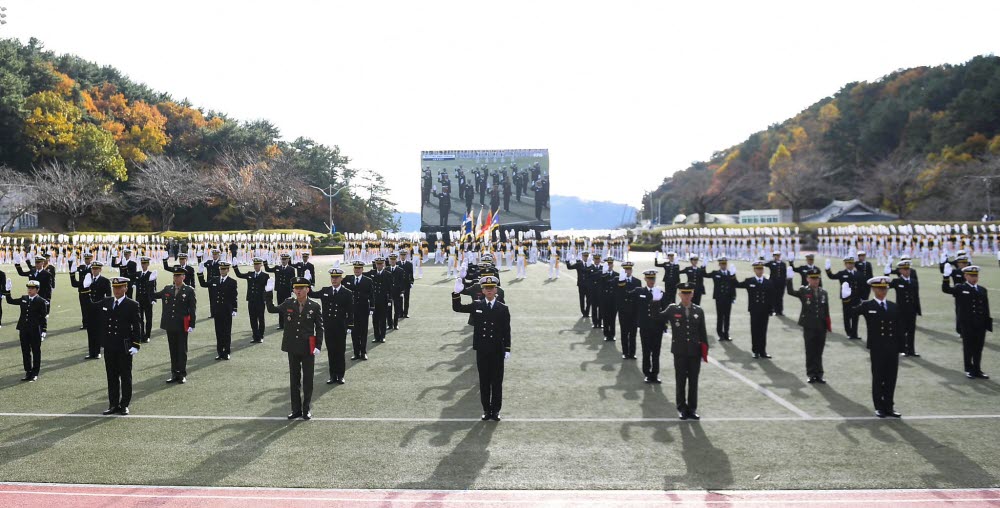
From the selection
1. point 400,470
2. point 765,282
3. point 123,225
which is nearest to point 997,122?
point 765,282

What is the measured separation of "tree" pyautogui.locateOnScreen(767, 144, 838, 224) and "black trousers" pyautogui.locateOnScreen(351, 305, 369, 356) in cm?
6037

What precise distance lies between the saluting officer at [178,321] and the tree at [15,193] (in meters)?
48.9

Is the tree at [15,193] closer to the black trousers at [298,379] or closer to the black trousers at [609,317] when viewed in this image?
the black trousers at [609,317]

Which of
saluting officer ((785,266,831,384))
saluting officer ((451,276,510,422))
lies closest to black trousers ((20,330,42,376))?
saluting officer ((451,276,510,422))

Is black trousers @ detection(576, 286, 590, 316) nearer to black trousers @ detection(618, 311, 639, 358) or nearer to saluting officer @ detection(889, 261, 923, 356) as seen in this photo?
black trousers @ detection(618, 311, 639, 358)

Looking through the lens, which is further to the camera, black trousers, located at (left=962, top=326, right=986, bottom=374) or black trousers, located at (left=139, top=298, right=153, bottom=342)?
black trousers, located at (left=139, top=298, right=153, bottom=342)

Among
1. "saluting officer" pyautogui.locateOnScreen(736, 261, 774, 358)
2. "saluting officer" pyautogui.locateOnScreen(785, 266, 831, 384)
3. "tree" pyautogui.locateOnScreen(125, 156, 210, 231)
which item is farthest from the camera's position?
"tree" pyautogui.locateOnScreen(125, 156, 210, 231)

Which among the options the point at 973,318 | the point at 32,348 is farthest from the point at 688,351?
the point at 32,348

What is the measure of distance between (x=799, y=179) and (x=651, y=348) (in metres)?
64.0

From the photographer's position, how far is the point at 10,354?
12.9 metres

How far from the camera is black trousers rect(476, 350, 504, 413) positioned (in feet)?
28.0

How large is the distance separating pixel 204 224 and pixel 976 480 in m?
68.2

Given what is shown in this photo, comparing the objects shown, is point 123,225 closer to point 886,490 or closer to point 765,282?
point 765,282

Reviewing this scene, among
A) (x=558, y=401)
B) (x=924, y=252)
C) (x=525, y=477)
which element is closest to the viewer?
(x=525, y=477)
